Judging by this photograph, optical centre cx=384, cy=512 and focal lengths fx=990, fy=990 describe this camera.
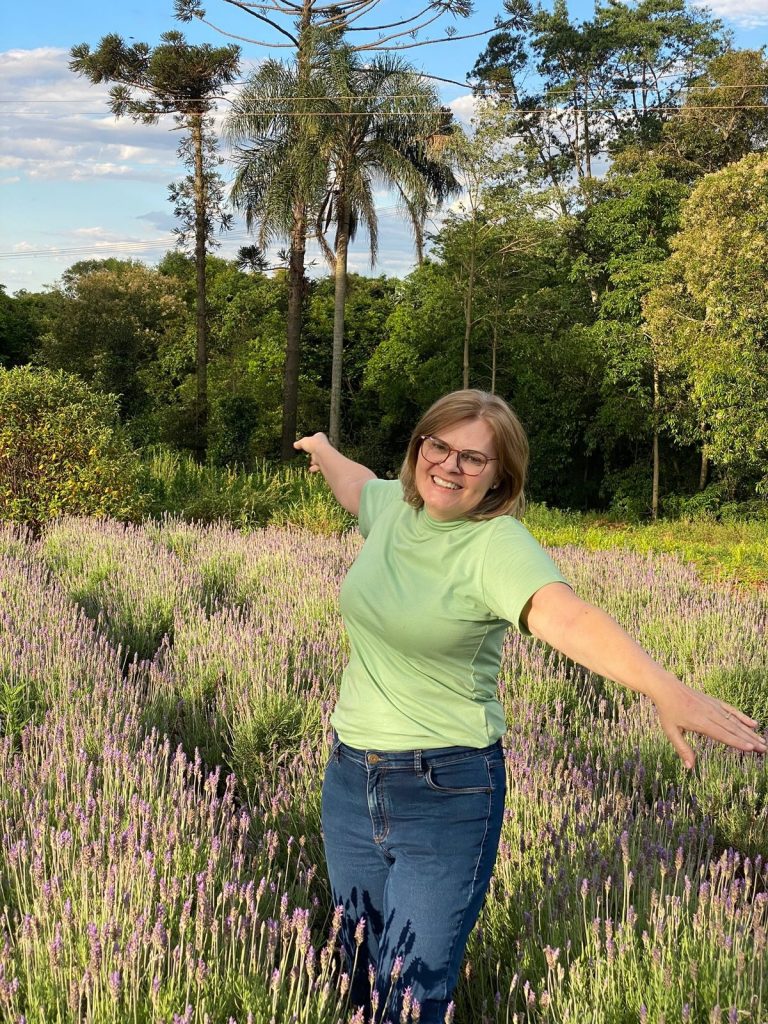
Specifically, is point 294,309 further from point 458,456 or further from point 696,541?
point 458,456

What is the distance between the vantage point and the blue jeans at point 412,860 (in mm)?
2088

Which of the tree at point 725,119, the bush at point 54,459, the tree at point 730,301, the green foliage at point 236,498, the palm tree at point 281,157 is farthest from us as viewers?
the tree at point 725,119

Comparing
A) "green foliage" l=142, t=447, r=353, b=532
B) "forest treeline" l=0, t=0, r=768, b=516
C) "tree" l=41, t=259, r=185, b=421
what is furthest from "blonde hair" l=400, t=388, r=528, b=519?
"tree" l=41, t=259, r=185, b=421

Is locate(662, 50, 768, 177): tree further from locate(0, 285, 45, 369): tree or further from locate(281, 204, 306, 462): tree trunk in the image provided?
locate(0, 285, 45, 369): tree

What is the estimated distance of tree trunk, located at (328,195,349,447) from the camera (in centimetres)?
2581

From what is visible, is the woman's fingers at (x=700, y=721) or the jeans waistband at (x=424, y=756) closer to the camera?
the woman's fingers at (x=700, y=721)

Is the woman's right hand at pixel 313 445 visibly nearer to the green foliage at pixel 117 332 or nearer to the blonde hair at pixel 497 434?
the blonde hair at pixel 497 434

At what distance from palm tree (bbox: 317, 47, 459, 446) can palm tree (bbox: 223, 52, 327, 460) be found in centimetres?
61

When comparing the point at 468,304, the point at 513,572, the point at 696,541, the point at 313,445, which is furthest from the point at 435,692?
the point at 468,304

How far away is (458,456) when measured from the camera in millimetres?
2312

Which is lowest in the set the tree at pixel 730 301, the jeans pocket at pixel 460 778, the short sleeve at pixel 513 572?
the jeans pocket at pixel 460 778

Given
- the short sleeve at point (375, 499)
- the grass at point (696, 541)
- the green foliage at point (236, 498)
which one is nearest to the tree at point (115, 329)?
the grass at point (696, 541)

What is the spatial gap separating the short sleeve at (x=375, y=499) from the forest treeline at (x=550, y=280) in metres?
17.1

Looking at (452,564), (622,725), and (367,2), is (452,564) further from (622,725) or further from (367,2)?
(367,2)
